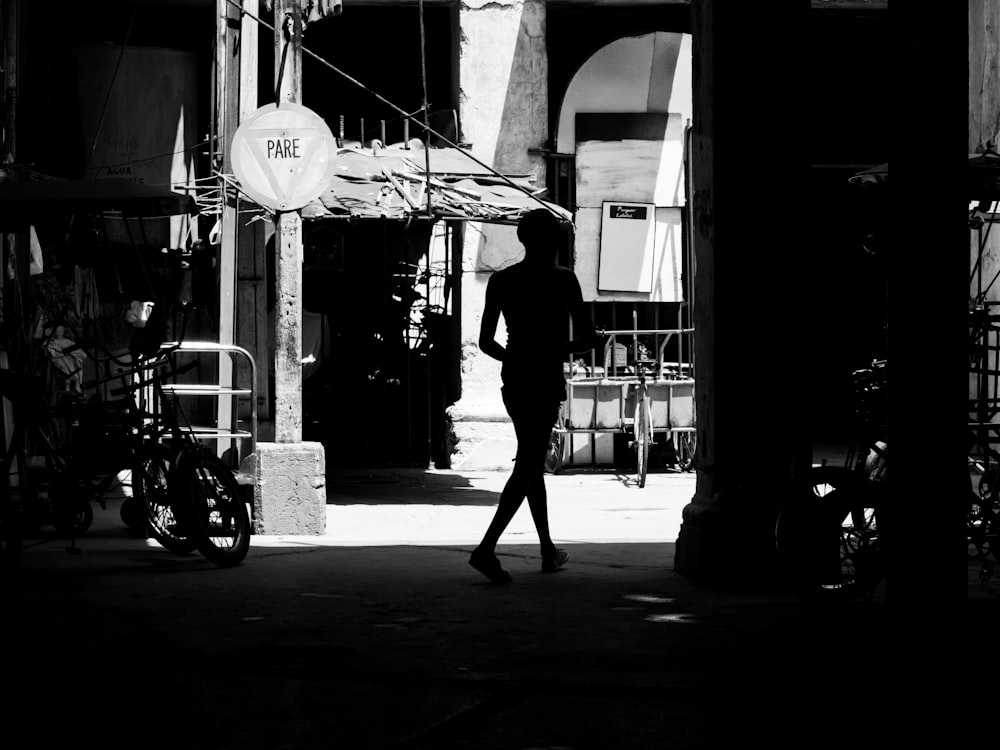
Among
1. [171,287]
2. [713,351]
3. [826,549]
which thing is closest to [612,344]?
[171,287]

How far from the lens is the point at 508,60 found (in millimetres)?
15898

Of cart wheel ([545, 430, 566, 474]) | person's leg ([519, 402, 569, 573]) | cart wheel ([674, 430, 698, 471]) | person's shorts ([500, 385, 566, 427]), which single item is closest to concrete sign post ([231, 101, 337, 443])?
person's shorts ([500, 385, 566, 427])

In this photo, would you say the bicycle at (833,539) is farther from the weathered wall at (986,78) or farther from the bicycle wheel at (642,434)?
the weathered wall at (986,78)

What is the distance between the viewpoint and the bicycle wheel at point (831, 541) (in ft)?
23.0

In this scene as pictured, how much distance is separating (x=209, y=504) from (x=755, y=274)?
352cm

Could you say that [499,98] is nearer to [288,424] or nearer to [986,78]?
[986,78]

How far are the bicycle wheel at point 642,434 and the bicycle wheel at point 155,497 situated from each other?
581 centimetres

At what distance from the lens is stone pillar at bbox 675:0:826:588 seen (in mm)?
7844

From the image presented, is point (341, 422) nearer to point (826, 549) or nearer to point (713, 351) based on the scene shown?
point (713, 351)

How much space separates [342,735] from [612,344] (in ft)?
37.0

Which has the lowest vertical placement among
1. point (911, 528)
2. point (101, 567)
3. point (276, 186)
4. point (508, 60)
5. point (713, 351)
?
point (101, 567)

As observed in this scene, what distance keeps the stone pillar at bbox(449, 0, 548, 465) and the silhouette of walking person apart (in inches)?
300

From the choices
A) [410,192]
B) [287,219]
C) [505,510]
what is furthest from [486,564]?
[410,192]

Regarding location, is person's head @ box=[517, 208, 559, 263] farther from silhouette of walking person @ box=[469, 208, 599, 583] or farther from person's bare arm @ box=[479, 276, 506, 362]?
person's bare arm @ box=[479, 276, 506, 362]
